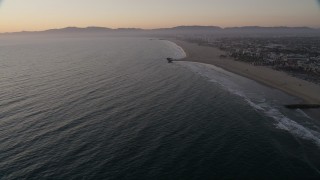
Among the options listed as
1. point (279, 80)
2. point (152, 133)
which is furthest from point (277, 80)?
point (152, 133)

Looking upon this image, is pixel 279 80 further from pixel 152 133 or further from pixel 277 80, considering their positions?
pixel 152 133

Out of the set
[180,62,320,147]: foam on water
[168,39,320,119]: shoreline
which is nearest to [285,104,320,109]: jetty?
[168,39,320,119]: shoreline

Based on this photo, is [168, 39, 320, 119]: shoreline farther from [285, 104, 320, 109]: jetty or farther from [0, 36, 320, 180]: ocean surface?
[0, 36, 320, 180]: ocean surface

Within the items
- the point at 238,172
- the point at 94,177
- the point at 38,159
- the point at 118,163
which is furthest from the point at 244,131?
the point at 38,159

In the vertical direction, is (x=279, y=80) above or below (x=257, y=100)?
below

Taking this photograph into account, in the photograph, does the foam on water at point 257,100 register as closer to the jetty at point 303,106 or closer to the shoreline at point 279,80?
the jetty at point 303,106
